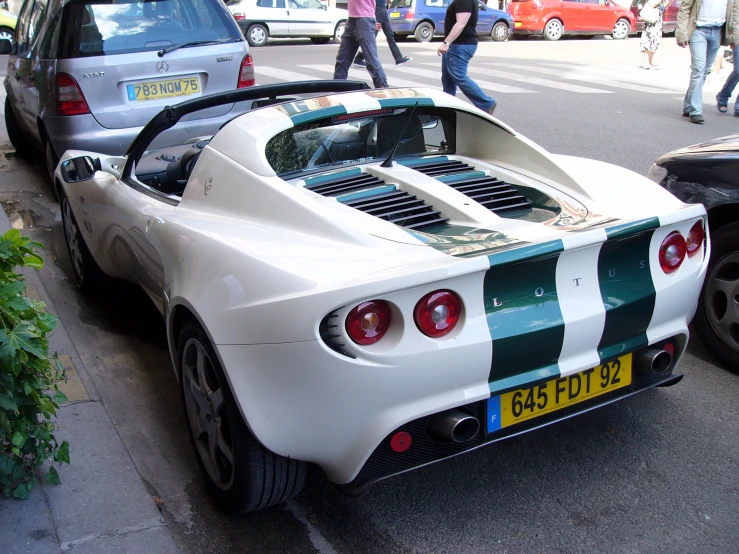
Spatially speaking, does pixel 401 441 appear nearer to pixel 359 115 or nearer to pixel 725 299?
pixel 359 115


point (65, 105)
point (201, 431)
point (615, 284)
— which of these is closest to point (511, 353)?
point (615, 284)

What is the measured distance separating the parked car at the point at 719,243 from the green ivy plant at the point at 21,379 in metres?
2.87

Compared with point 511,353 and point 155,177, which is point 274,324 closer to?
point 511,353

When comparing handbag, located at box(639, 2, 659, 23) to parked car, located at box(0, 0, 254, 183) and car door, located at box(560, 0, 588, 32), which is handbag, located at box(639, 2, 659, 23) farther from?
parked car, located at box(0, 0, 254, 183)

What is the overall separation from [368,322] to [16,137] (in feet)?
23.6

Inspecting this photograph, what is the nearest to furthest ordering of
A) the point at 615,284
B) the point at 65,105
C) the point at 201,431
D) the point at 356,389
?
the point at 356,389
the point at 615,284
the point at 201,431
the point at 65,105

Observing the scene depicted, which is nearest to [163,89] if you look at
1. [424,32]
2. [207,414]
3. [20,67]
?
[20,67]

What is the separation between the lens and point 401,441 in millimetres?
2520

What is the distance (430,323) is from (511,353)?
11.1 inches

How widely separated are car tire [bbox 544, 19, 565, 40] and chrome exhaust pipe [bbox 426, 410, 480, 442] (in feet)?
75.0

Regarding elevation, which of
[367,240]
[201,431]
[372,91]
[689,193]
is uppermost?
[372,91]

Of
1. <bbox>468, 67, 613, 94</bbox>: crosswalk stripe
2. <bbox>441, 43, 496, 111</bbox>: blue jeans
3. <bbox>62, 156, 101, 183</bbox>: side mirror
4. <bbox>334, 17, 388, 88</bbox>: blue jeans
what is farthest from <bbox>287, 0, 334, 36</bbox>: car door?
<bbox>62, 156, 101, 183</bbox>: side mirror

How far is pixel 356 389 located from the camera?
237 centimetres

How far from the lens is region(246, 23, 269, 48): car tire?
798 inches
